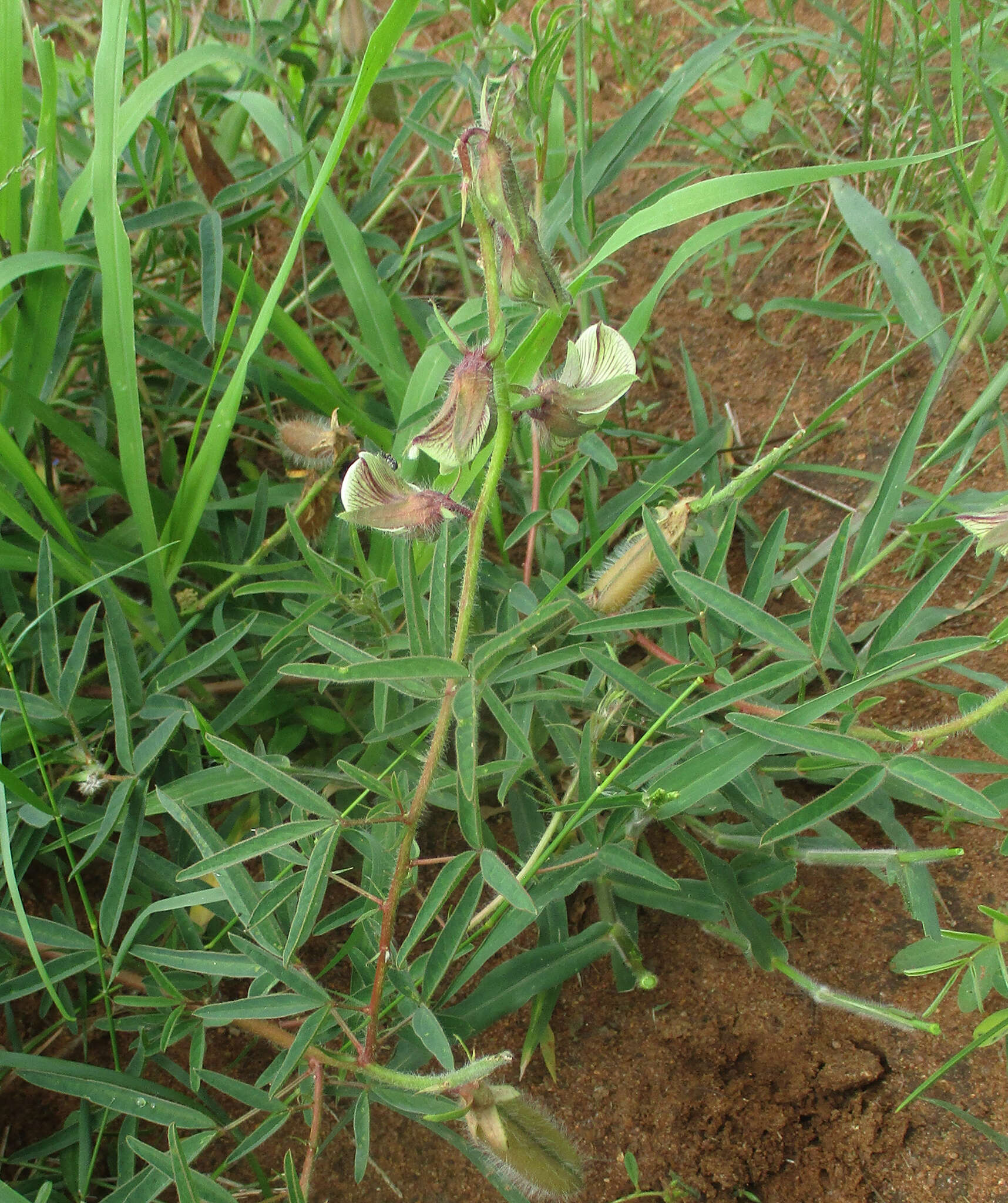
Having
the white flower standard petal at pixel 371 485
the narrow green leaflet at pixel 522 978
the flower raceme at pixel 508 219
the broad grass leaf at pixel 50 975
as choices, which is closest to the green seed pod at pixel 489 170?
the flower raceme at pixel 508 219

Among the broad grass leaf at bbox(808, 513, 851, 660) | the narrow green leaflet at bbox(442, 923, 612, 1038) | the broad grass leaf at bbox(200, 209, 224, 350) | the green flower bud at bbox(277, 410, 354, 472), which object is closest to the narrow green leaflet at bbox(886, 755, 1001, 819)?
the broad grass leaf at bbox(808, 513, 851, 660)

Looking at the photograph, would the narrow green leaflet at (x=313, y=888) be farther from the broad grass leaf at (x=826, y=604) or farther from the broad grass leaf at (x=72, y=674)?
the broad grass leaf at (x=826, y=604)

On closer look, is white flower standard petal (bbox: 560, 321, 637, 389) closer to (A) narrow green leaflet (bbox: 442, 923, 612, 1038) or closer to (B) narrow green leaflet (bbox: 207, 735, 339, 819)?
(B) narrow green leaflet (bbox: 207, 735, 339, 819)

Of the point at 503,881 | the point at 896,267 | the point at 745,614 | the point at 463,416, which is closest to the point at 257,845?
the point at 503,881

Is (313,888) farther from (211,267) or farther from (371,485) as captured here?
(211,267)

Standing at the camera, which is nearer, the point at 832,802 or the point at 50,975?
the point at 832,802

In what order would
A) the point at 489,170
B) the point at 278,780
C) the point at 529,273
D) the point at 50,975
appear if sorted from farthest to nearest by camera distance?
1. the point at 50,975
2. the point at 278,780
3. the point at 529,273
4. the point at 489,170

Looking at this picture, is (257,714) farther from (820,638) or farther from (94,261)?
(820,638)
